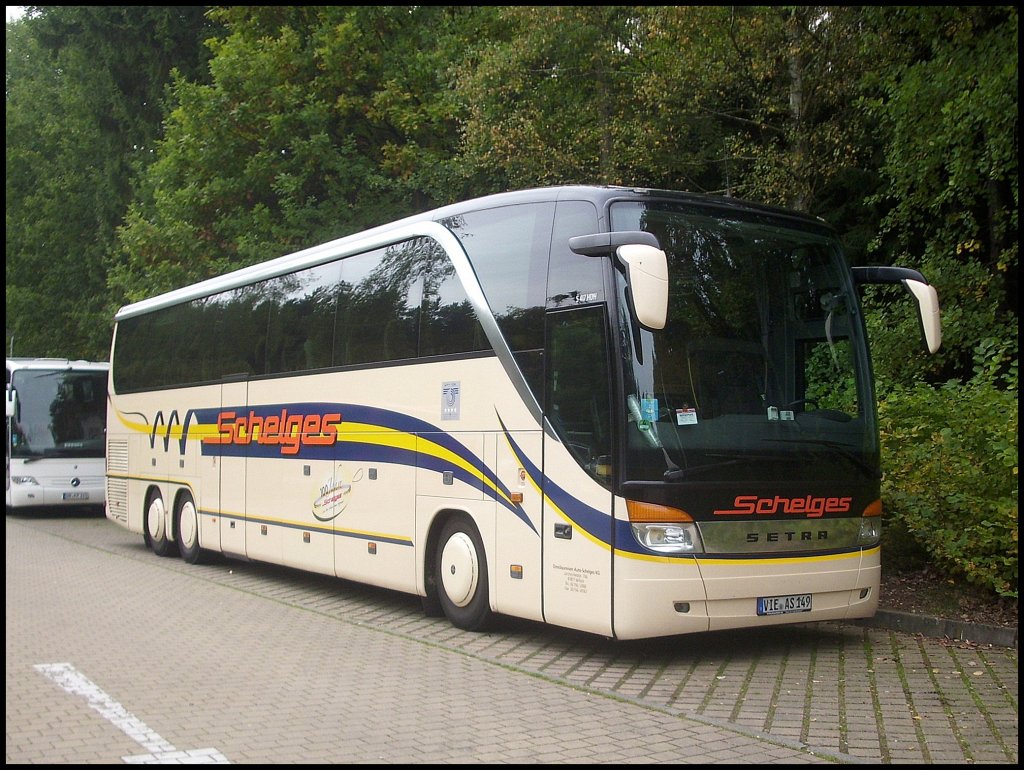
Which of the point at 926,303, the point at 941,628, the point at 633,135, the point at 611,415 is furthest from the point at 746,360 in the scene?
the point at 633,135

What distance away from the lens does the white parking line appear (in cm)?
605

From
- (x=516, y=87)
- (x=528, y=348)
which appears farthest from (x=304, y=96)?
(x=528, y=348)

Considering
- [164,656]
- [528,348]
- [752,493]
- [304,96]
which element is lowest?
[164,656]

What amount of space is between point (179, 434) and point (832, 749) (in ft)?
40.5

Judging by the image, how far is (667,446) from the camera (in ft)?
28.7

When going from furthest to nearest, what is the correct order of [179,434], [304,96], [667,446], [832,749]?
[304,96] → [179,434] → [667,446] → [832,749]

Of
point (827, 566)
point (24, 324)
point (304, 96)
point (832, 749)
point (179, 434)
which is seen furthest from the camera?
point (24, 324)

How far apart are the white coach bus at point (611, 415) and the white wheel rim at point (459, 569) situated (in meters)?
0.02

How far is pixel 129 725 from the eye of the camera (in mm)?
6859

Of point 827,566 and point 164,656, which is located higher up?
point 827,566

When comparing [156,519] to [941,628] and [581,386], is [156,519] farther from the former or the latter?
[941,628]

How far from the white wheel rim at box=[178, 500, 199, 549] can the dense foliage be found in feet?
23.3

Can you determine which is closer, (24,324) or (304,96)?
(304,96)

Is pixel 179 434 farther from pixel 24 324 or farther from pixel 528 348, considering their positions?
pixel 24 324
